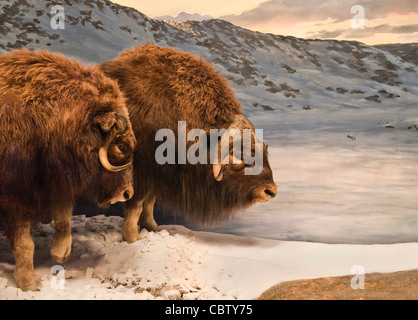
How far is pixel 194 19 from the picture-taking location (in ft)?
9.21

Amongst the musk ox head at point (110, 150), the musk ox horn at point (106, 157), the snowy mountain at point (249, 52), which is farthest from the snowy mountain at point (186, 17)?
the musk ox horn at point (106, 157)

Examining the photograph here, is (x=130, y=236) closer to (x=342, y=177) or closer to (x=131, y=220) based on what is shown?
(x=131, y=220)

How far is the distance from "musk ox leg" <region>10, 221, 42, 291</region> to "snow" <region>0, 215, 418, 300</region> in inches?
1.7

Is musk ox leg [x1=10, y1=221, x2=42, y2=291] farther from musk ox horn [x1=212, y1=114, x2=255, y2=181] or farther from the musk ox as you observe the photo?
musk ox horn [x1=212, y1=114, x2=255, y2=181]

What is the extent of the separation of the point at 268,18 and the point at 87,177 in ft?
4.78

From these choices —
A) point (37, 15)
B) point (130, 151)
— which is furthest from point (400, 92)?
point (37, 15)

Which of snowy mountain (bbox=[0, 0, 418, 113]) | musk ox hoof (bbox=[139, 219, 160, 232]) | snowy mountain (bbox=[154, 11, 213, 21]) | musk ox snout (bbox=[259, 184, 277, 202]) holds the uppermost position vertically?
snowy mountain (bbox=[154, 11, 213, 21])

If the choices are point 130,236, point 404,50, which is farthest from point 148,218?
point 404,50

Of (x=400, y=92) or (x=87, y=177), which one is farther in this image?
(x=400, y=92)

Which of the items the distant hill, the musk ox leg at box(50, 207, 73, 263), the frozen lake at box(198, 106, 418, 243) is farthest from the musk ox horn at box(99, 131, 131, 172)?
the distant hill

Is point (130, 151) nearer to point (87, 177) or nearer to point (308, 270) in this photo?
point (87, 177)

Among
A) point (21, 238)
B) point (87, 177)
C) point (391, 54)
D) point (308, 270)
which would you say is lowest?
point (308, 270)

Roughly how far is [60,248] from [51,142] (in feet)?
1.85

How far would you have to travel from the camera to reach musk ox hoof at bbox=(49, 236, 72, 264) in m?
2.28
